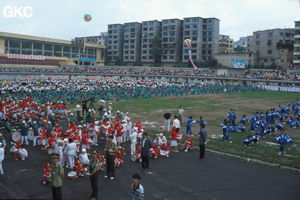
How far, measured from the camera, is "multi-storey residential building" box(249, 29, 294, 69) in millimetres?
72938

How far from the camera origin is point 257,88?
57688 millimetres

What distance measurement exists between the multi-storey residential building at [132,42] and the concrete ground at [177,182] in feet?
270

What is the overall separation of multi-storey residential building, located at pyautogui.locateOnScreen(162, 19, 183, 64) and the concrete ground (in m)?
76.6

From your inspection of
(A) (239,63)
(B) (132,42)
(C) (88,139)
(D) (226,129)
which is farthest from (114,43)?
(C) (88,139)

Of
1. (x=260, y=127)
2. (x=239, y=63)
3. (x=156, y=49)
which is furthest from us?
(x=156, y=49)

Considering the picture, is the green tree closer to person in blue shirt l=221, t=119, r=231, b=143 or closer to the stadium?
the stadium

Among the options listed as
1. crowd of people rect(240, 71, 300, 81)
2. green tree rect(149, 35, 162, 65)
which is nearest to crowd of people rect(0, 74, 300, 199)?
crowd of people rect(240, 71, 300, 81)

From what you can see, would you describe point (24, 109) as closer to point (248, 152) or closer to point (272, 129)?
point (248, 152)

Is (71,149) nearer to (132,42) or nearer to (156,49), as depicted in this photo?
(156,49)

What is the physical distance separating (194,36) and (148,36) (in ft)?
50.5

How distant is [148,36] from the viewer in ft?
302

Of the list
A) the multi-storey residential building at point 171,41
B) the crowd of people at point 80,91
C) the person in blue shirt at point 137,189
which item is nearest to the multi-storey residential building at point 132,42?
the multi-storey residential building at point 171,41

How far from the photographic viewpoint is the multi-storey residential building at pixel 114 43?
318ft

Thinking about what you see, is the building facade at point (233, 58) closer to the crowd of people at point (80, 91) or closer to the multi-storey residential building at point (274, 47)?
the multi-storey residential building at point (274, 47)
